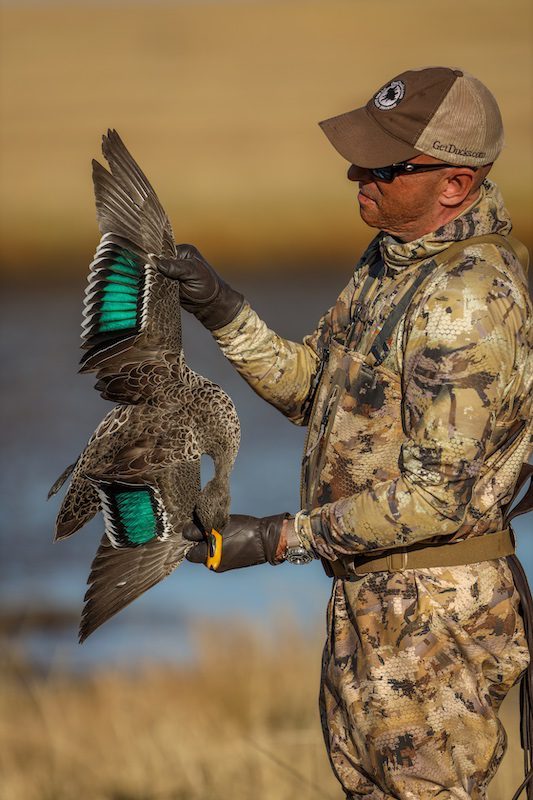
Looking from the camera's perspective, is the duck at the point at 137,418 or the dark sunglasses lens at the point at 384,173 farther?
the duck at the point at 137,418

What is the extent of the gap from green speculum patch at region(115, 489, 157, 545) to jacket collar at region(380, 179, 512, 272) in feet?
3.16

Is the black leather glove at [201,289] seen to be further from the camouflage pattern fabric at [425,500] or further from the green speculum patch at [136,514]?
the green speculum patch at [136,514]

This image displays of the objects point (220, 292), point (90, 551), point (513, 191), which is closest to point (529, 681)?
point (220, 292)

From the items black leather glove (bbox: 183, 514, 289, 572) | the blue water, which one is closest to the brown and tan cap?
black leather glove (bbox: 183, 514, 289, 572)

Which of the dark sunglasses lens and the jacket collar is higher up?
the dark sunglasses lens

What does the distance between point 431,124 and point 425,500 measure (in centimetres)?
91

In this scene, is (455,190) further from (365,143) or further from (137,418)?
(137,418)

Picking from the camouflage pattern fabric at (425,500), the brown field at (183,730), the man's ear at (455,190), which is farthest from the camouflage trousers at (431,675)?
the brown field at (183,730)

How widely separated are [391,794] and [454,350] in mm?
1166

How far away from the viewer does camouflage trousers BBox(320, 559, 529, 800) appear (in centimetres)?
384

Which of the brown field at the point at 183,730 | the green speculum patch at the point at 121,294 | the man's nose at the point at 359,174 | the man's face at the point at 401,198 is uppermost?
the man's nose at the point at 359,174

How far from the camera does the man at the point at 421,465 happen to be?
3650 millimetres

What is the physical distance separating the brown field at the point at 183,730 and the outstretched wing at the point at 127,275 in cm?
205

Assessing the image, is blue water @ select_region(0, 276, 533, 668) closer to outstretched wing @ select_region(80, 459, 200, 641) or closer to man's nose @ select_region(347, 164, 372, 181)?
outstretched wing @ select_region(80, 459, 200, 641)
